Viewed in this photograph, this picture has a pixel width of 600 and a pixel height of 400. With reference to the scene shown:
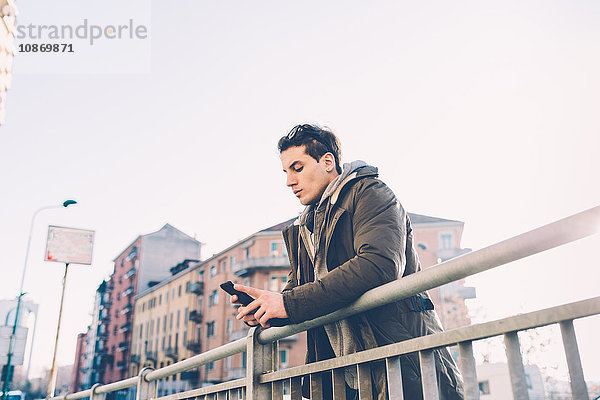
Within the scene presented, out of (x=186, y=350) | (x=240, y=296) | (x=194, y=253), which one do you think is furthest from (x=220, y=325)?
(x=240, y=296)

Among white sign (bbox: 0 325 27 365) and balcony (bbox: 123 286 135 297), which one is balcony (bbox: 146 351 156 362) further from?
white sign (bbox: 0 325 27 365)

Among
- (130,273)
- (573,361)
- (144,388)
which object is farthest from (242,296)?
(130,273)

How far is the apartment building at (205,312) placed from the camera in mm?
44125

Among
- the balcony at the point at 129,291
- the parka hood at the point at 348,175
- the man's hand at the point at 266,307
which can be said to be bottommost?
the man's hand at the point at 266,307

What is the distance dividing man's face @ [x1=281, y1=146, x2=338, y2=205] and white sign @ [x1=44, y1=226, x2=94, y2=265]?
668 inches

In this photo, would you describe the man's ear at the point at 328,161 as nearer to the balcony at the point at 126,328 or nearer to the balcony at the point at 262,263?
the balcony at the point at 262,263

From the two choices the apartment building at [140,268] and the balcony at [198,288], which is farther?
the apartment building at [140,268]

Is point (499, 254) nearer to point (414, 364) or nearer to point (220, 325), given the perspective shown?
point (414, 364)

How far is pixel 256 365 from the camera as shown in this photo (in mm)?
2463

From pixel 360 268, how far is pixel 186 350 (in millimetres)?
53175

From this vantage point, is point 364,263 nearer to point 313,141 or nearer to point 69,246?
point 313,141

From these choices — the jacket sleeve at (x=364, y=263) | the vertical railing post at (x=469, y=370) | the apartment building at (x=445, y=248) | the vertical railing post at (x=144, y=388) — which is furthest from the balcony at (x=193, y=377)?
the vertical railing post at (x=469, y=370)

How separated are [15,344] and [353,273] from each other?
2032 centimetres

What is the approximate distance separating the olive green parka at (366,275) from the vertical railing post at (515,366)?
1.75ft
